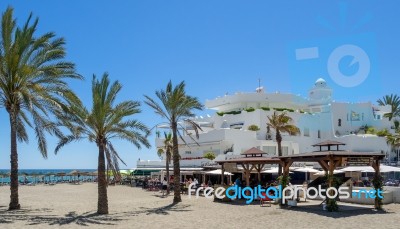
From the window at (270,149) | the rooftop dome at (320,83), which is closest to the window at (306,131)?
the window at (270,149)

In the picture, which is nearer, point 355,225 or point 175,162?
point 355,225

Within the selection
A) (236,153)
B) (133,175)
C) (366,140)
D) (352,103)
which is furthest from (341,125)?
(133,175)

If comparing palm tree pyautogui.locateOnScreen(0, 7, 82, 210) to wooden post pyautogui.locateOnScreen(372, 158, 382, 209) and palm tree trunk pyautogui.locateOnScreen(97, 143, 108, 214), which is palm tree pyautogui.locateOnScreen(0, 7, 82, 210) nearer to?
palm tree trunk pyautogui.locateOnScreen(97, 143, 108, 214)

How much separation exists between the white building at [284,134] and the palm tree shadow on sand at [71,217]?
2473cm

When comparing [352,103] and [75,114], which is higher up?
[352,103]

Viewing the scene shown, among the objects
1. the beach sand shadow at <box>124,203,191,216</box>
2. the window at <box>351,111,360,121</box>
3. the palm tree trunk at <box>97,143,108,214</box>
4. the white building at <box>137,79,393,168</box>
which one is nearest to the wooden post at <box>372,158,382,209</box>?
the beach sand shadow at <box>124,203,191,216</box>

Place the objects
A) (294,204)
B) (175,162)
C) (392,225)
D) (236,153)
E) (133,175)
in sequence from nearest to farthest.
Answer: (392,225)
(294,204)
(175,162)
(236,153)
(133,175)

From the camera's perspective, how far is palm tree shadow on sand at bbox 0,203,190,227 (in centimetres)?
1623

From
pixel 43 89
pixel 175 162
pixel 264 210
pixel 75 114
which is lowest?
pixel 264 210

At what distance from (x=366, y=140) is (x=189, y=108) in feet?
108

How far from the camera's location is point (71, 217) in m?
17.9

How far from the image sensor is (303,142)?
5175cm

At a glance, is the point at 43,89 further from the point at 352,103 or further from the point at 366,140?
the point at 352,103

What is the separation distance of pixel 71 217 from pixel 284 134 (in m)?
37.1
